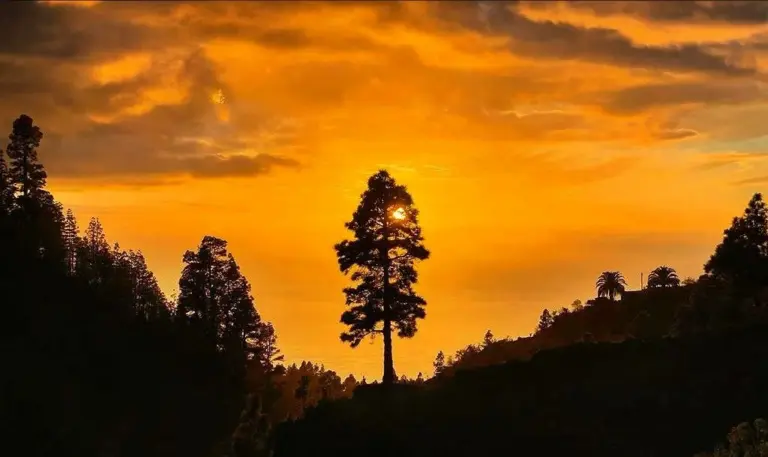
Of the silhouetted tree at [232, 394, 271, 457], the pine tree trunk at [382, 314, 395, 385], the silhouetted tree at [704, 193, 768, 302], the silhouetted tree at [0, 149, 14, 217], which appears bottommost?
the silhouetted tree at [232, 394, 271, 457]

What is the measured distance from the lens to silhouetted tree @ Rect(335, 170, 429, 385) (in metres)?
52.9

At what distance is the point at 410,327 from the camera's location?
53.3 m

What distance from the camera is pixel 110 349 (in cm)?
10988

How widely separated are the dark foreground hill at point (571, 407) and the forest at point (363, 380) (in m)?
0.09

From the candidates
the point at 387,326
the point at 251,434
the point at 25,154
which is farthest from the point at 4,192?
the point at 387,326

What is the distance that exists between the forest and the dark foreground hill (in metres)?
0.09

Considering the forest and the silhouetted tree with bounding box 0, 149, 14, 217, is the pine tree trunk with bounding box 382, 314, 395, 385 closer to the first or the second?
the forest

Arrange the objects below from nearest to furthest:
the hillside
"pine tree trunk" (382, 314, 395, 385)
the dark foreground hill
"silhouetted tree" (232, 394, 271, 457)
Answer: the dark foreground hill < "pine tree trunk" (382, 314, 395, 385) < "silhouetted tree" (232, 394, 271, 457) < the hillside

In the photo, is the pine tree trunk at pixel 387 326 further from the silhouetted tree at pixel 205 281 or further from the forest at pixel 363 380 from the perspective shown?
the silhouetted tree at pixel 205 281

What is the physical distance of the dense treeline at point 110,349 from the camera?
93.3 meters

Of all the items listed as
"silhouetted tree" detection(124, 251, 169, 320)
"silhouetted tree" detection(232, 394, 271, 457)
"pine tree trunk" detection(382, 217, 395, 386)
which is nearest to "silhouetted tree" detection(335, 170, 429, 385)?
"pine tree trunk" detection(382, 217, 395, 386)

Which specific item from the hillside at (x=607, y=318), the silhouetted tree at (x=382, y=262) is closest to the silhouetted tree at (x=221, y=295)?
Answer: the hillside at (x=607, y=318)

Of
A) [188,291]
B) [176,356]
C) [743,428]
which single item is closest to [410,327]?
[743,428]

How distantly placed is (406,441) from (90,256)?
103 metres
